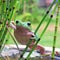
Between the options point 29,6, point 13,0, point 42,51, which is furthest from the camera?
point 29,6

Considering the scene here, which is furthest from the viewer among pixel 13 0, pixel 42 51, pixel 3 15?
pixel 42 51

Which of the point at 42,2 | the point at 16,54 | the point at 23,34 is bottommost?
the point at 42,2

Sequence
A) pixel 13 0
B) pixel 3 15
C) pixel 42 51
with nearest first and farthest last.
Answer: pixel 13 0 < pixel 3 15 < pixel 42 51

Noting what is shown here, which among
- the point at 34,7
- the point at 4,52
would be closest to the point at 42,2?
the point at 34,7

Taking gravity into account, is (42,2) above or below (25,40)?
below

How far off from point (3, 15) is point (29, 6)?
15.5 feet

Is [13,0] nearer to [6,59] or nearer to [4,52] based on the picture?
[6,59]

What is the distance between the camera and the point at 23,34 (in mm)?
1246

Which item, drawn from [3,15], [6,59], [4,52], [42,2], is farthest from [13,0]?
[42,2]

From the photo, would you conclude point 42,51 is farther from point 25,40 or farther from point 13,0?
point 13,0

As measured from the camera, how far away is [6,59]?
1.21 m

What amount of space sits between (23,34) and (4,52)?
17 cm

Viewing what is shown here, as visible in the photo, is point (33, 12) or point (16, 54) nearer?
point (16, 54)

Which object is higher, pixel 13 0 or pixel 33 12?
pixel 13 0
